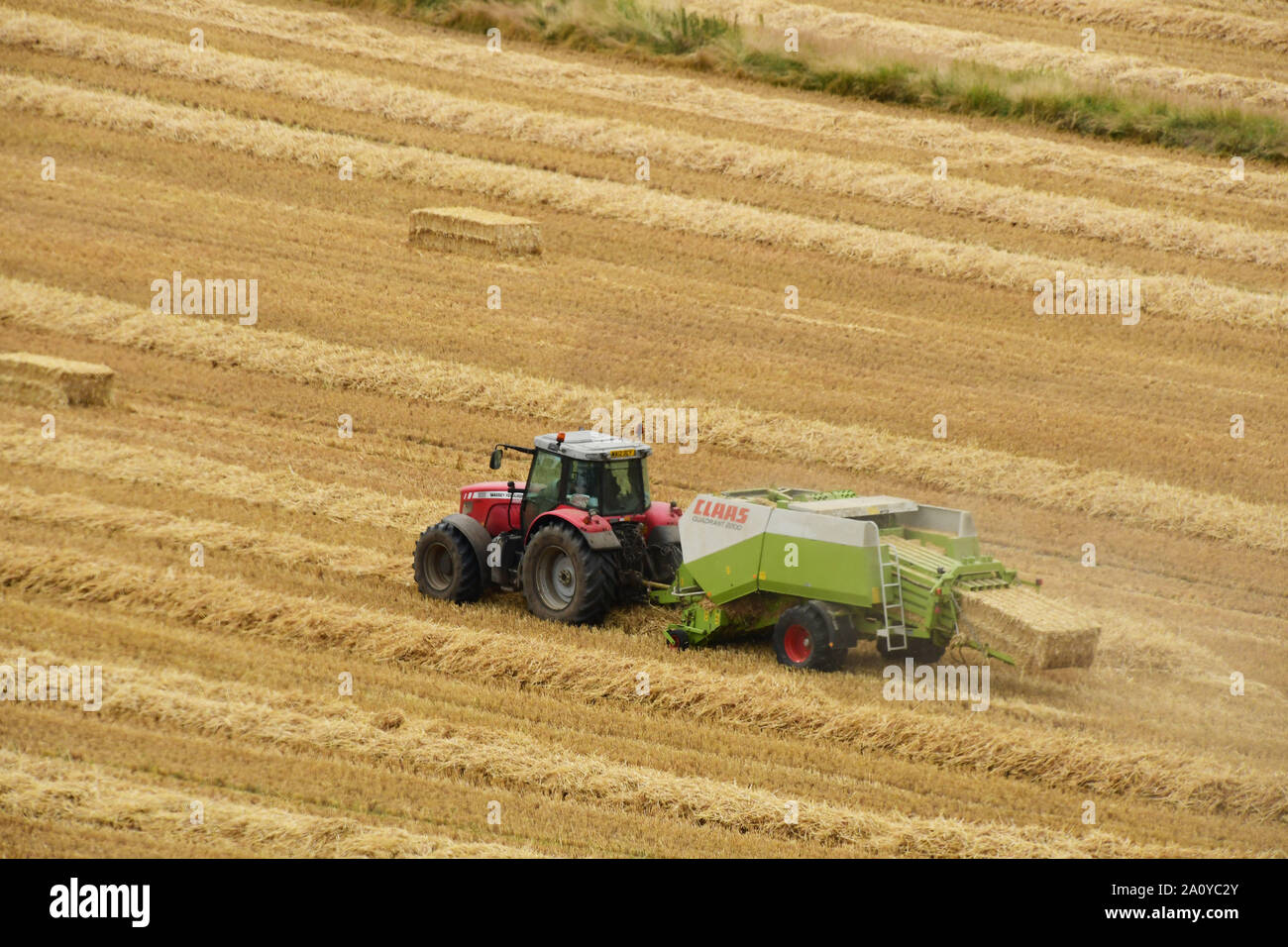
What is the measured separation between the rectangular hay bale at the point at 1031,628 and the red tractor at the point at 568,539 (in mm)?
3152

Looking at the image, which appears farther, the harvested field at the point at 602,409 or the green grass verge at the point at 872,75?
the green grass verge at the point at 872,75

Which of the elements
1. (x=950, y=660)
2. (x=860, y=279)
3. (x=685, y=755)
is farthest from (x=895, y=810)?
(x=860, y=279)

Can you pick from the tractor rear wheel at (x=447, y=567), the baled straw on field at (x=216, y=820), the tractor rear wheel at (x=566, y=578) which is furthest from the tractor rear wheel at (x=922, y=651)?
the baled straw on field at (x=216, y=820)

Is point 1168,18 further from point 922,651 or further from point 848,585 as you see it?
point 848,585

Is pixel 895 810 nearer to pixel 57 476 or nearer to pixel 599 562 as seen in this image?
pixel 599 562

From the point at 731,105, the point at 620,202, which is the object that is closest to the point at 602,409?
the point at 620,202

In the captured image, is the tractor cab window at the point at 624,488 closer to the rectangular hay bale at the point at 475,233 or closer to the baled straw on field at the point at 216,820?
the baled straw on field at the point at 216,820

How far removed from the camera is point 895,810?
10773mm

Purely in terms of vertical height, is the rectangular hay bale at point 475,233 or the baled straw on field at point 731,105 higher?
the baled straw on field at point 731,105

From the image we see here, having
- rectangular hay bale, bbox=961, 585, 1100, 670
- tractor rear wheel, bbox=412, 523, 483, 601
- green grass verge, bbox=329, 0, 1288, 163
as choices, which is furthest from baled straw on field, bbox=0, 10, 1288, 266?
rectangular hay bale, bbox=961, 585, 1100, 670

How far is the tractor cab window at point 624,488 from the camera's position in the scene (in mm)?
14492

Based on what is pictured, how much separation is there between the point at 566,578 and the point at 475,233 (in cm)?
1110

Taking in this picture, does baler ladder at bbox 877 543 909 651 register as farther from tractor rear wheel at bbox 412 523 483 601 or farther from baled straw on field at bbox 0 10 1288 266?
baled straw on field at bbox 0 10 1288 266

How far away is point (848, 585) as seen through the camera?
518 inches
